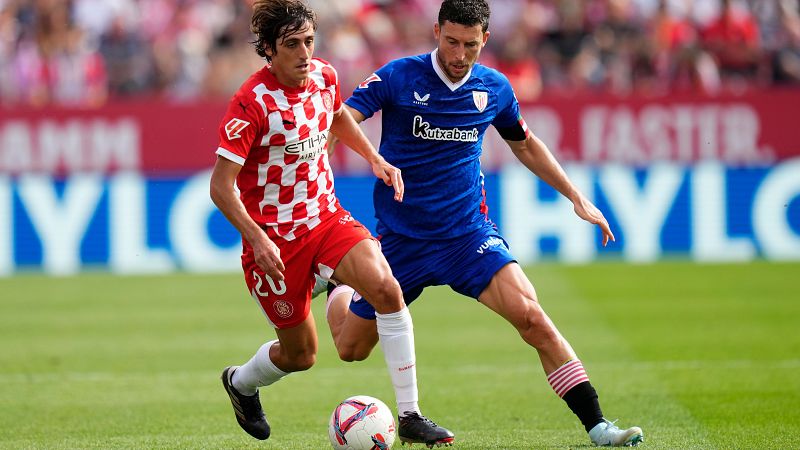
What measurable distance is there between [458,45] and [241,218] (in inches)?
63.2

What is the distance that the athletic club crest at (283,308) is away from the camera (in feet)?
22.8


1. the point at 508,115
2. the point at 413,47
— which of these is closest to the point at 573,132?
the point at 413,47

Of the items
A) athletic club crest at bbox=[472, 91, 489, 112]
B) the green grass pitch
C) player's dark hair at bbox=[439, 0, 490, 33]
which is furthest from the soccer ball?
player's dark hair at bbox=[439, 0, 490, 33]

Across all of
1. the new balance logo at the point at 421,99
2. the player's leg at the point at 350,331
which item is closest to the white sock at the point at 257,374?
the player's leg at the point at 350,331

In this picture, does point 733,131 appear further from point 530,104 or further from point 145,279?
point 145,279

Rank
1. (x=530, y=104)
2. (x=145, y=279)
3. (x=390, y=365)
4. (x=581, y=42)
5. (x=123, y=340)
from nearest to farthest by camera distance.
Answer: (x=390, y=365)
(x=123, y=340)
(x=145, y=279)
(x=530, y=104)
(x=581, y=42)

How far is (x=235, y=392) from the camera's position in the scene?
7492mm

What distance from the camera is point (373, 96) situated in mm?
7332

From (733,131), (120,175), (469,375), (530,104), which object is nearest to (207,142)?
(120,175)

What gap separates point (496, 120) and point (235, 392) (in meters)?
2.21

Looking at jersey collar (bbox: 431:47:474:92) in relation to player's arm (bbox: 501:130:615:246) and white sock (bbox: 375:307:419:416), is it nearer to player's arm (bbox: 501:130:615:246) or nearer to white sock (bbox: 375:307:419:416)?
player's arm (bbox: 501:130:615:246)

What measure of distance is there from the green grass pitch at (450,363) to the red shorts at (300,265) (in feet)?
2.57

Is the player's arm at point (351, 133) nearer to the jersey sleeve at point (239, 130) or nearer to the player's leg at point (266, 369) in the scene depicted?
the jersey sleeve at point (239, 130)

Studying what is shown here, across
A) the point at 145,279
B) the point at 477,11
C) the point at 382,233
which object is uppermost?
the point at 477,11
